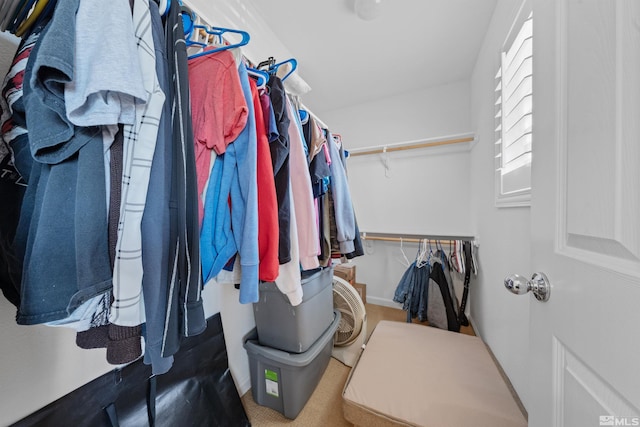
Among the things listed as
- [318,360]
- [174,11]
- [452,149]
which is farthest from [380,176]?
[174,11]

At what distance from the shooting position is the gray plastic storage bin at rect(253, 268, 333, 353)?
113 centimetres

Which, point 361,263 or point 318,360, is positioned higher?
point 361,263

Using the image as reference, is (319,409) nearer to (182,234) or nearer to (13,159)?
(182,234)

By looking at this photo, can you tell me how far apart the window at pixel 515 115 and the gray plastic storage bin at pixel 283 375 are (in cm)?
134

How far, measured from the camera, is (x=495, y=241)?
1.31 m

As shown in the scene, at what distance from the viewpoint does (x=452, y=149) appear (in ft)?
6.48

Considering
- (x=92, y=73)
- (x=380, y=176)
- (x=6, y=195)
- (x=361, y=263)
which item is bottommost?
(x=361, y=263)

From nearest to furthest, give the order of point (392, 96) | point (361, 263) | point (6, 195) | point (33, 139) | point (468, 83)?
point (33, 139), point (6, 195), point (468, 83), point (392, 96), point (361, 263)

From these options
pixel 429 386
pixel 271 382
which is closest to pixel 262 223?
pixel 271 382

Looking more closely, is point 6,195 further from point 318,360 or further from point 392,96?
point 392,96

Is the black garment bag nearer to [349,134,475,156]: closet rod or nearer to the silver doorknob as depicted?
the silver doorknob

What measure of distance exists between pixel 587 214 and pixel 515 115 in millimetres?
993

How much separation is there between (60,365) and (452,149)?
106 inches

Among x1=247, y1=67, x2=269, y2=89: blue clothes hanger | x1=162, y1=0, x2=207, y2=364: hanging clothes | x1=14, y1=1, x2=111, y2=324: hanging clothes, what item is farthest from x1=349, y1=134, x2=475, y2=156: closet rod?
x1=14, y1=1, x2=111, y2=324: hanging clothes
